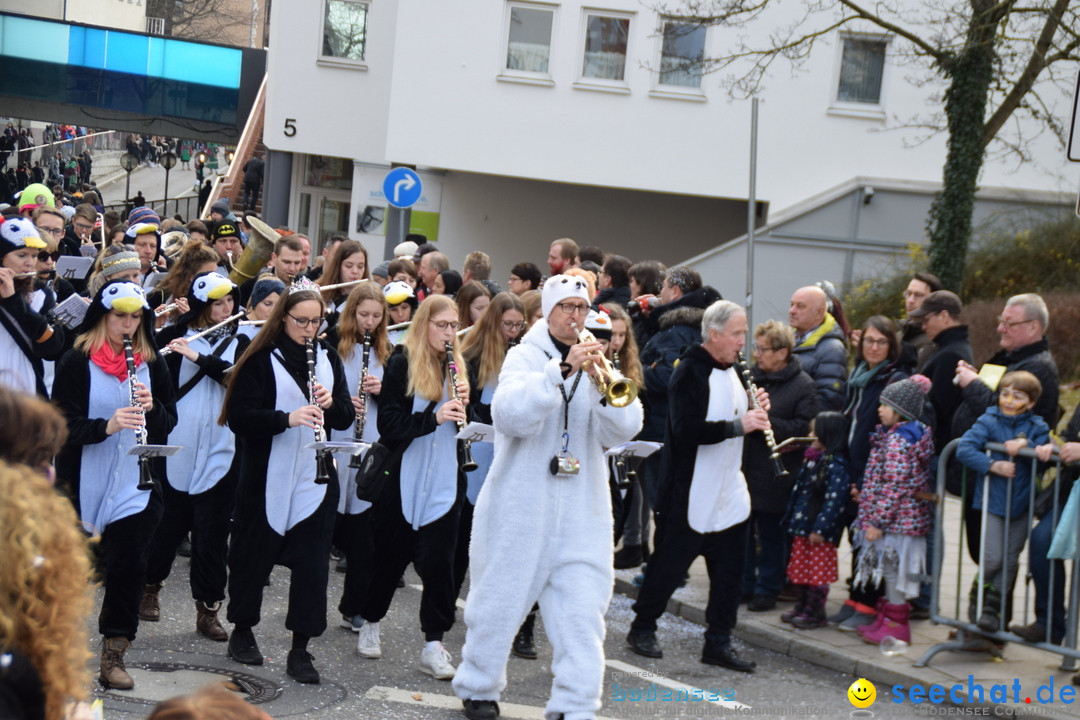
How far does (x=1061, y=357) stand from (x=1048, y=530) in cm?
864

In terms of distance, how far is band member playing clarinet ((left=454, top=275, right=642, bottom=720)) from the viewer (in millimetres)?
5516

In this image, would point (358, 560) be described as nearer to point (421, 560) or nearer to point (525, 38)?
point (421, 560)

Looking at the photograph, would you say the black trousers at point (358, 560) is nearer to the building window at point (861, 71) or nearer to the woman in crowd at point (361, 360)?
the woman in crowd at point (361, 360)

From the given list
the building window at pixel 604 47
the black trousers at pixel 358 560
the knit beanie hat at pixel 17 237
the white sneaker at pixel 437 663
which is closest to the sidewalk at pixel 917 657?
the white sneaker at pixel 437 663

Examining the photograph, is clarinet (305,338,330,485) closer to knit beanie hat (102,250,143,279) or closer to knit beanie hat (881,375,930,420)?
knit beanie hat (102,250,143,279)

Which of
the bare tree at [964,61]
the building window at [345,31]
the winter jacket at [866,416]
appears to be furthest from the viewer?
the building window at [345,31]

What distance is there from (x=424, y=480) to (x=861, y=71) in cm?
1935

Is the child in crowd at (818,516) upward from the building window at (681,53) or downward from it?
downward

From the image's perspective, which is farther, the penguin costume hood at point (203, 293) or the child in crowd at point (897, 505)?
the penguin costume hood at point (203, 293)

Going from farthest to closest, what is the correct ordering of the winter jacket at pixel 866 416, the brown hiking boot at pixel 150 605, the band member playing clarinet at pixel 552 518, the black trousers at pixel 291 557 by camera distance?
the winter jacket at pixel 866 416 → the brown hiking boot at pixel 150 605 → the black trousers at pixel 291 557 → the band member playing clarinet at pixel 552 518

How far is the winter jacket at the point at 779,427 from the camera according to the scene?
7.93 metres

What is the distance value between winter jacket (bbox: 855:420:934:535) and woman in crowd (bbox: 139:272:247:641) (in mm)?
3702

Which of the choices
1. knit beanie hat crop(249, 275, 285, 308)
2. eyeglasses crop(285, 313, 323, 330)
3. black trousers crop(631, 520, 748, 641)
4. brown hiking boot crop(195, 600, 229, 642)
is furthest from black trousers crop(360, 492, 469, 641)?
Result: knit beanie hat crop(249, 275, 285, 308)

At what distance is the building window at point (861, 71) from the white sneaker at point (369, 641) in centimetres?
1928
